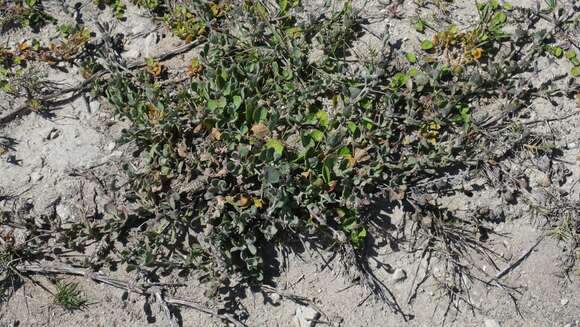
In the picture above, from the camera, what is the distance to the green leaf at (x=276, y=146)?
406 cm

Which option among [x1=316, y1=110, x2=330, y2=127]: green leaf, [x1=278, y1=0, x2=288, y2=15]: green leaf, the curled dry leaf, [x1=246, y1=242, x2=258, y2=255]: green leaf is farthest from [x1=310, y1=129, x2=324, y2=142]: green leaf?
[x1=278, y1=0, x2=288, y2=15]: green leaf

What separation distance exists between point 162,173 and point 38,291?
1.20 m

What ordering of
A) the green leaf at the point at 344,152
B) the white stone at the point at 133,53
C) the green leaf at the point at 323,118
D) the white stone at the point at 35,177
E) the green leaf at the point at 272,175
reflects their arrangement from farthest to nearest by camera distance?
the white stone at the point at 133,53 → the white stone at the point at 35,177 → the green leaf at the point at 323,118 → the green leaf at the point at 344,152 → the green leaf at the point at 272,175

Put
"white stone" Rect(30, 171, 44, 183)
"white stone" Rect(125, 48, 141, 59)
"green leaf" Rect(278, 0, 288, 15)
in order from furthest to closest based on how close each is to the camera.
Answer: "white stone" Rect(125, 48, 141, 59) < "green leaf" Rect(278, 0, 288, 15) < "white stone" Rect(30, 171, 44, 183)

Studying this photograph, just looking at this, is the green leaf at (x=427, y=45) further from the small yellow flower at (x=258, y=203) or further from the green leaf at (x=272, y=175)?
the small yellow flower at (x=258, y=203)

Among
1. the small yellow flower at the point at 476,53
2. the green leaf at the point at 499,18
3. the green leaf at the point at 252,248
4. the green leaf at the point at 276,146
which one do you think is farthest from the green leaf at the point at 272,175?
the green leaf at the point at 499,18

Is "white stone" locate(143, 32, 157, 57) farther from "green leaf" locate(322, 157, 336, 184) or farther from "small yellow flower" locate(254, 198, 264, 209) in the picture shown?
"green leaf" locate(322, 157, 336, 184)

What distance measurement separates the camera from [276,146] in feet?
13.4

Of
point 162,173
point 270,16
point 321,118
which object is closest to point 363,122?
point 321,118

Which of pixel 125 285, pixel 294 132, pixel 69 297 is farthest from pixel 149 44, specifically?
pixel 69 297

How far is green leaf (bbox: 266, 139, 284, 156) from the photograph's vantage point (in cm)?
406

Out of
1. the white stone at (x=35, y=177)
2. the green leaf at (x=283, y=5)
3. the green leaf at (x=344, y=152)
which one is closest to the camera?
the green leaf at (x=344, y=152)

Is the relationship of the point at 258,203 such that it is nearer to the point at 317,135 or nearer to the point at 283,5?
the point at 317,135

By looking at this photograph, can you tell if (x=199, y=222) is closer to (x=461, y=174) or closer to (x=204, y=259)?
(x=204, y=259)
